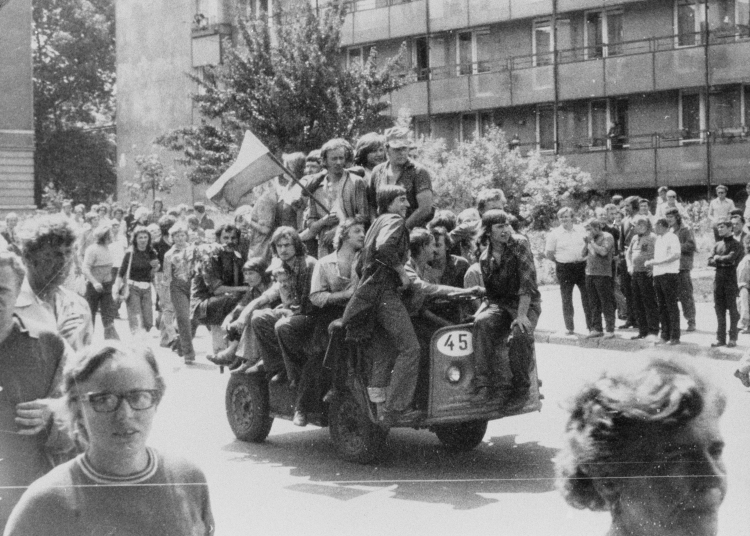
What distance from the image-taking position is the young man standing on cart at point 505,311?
285 inches

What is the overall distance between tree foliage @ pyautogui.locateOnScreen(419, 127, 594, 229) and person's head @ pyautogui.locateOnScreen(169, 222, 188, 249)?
1165 centimetres

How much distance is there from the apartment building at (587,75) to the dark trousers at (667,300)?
516 inches

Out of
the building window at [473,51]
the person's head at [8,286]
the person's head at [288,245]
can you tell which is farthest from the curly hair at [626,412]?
the building window at [473,51]

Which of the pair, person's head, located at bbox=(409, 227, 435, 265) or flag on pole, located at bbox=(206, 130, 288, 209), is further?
flag on pole, located at bbox=(206, 130, 288, 209)

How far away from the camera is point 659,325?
43.9 ft

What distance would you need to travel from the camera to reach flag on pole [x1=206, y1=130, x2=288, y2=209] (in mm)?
8797

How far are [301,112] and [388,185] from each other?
10949 mm

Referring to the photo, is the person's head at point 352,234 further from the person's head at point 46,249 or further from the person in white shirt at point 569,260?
the person in white shirt at point 569,260

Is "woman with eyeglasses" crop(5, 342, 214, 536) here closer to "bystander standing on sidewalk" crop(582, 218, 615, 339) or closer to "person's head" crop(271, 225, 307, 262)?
"person's head" crop(271, 225, 307, 262)

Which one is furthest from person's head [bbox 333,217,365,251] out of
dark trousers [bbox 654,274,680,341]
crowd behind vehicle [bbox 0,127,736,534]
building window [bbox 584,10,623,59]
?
building window [bbox 584,10,623,59]

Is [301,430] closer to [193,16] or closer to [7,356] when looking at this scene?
[193,16]

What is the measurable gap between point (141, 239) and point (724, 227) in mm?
6376

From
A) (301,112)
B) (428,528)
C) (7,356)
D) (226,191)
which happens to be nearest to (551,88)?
(301,112)

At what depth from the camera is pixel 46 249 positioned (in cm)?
371
